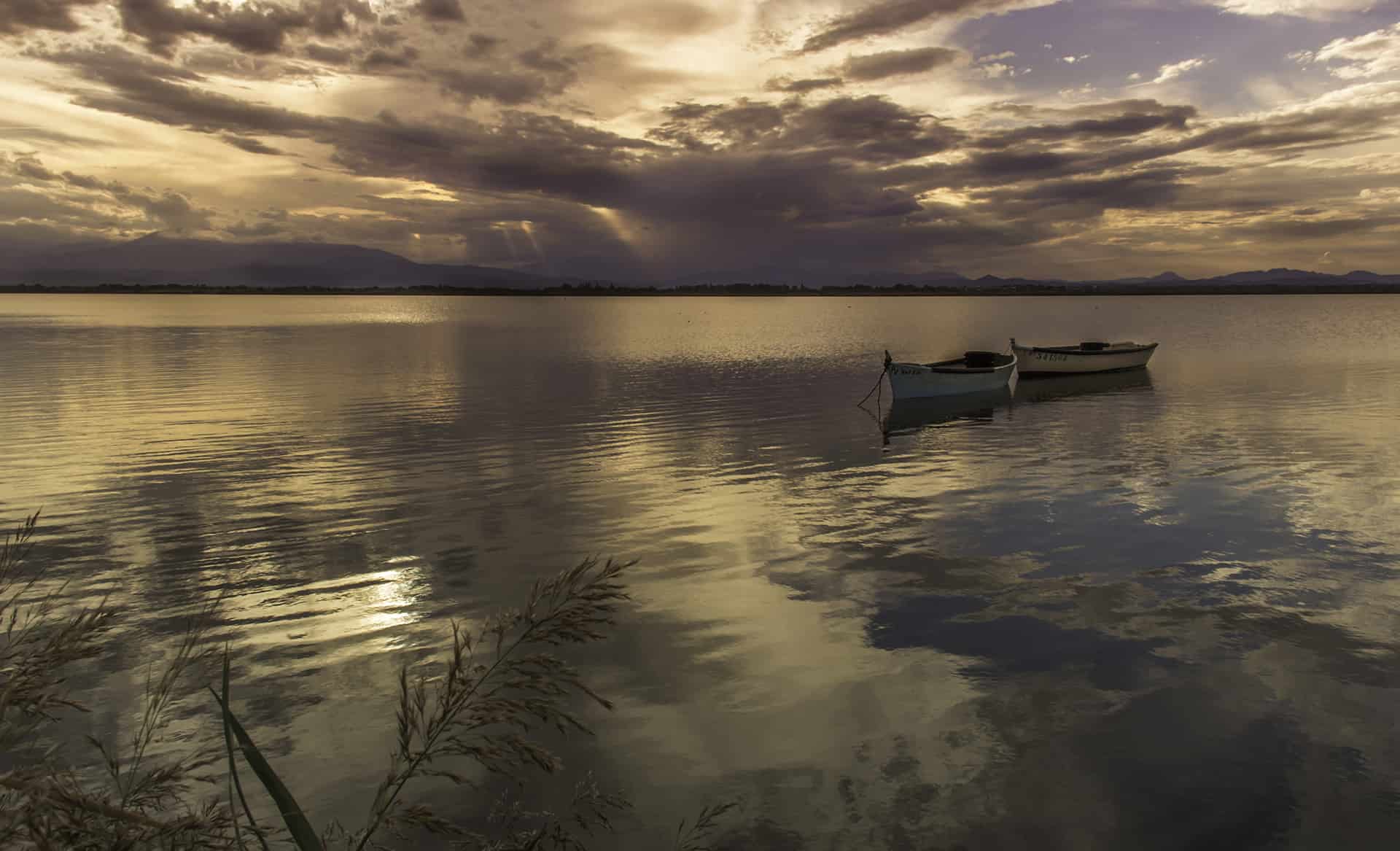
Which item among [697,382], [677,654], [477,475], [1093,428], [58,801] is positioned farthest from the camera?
[697,382]

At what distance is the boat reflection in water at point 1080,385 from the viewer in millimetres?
44500

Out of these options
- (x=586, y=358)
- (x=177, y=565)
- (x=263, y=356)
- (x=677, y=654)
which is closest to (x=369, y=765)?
(x=677, y=654)

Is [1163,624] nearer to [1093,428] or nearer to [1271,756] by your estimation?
[1271,756]

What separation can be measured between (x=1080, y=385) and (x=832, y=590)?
1651 inches

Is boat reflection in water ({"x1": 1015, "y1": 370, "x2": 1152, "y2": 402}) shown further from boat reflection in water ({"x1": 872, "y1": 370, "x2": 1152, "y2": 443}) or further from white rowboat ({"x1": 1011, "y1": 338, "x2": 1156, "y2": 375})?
white rowboat ({"x1": 1011, "y1": 338, "x2": 1156, "y2": 375})

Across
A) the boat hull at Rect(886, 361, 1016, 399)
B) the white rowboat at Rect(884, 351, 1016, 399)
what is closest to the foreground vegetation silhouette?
the white rowboat at Rect(884, 351, 1016, 399)

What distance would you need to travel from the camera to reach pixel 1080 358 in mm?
52719

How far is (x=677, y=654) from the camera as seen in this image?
11203mm

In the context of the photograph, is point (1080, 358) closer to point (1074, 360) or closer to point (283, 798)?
point (1074, 360)

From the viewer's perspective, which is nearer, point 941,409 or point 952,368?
point 941,409

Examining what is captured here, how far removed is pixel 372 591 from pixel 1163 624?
12.5 meters

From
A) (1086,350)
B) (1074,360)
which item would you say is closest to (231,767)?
(1074,360)

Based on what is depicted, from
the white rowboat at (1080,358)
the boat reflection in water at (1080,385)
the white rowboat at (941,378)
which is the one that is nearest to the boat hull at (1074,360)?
the white rowboat at (1080,358)

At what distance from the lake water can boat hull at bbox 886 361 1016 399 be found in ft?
15.4
